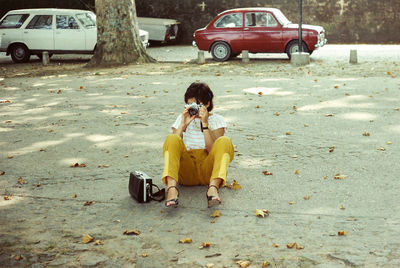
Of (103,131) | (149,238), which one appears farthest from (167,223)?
(103,131)

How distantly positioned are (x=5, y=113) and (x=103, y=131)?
114 inches

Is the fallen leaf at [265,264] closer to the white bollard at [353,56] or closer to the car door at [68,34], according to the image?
the white bollard at [353,56]

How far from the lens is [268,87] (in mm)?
13031

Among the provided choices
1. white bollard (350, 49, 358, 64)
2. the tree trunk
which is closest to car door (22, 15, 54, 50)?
the tree trunk

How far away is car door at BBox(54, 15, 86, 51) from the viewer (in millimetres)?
20484

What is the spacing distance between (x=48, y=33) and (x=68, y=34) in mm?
735

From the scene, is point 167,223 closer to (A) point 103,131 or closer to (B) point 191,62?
(A) point 103,131

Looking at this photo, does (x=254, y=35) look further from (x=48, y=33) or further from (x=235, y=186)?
(x=235, y=186)

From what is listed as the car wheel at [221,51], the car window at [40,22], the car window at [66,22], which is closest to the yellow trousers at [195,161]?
the car wheel at [221,51]

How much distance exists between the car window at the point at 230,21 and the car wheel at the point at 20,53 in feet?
22.8

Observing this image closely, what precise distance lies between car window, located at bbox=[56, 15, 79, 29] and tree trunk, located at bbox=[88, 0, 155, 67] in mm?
2483

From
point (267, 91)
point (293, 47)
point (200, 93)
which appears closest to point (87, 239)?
point (200, 93)

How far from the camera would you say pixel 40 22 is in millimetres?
20875

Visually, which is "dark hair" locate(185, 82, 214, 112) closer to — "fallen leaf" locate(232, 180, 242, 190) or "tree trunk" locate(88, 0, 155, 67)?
"fallen leaf" locate(232, 180, 242, 190)
